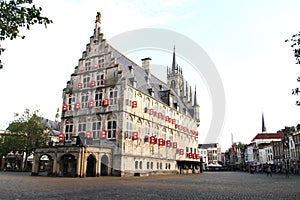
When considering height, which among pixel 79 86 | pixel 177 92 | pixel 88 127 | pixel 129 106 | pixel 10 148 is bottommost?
pixel 10 148

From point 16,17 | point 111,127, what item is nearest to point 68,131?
point 111,127

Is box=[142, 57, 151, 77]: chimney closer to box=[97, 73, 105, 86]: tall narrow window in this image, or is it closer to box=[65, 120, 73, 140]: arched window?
box=[97, 73, 105, 86]: tall narrow window

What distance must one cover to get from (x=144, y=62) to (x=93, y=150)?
23.6 meters

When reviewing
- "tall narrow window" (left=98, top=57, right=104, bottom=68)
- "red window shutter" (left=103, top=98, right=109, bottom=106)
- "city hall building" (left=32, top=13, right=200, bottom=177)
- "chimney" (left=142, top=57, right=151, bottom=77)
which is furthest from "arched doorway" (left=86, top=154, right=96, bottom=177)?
"chimney" (left=142, top=57, right=151, bottom=77)

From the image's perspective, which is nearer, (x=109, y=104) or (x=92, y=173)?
(x=92, y=173)

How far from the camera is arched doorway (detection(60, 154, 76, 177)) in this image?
33.2 metres

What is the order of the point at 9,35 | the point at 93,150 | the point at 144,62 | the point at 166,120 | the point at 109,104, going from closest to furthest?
the point at 9,35
the point at 93,150
the point at 109,104
the point at 166,120
the point at 144,62

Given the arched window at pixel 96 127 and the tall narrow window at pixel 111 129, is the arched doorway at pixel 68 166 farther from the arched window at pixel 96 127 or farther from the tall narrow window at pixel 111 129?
the tall narrow window at pixel 111 129

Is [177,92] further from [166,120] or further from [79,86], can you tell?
[79,86]

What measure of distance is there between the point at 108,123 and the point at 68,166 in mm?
7614

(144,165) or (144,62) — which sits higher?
(144,62)

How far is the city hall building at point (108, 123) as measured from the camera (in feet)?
108

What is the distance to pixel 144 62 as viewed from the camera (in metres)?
50.1

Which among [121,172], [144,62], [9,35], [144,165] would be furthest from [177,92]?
[9,35]
